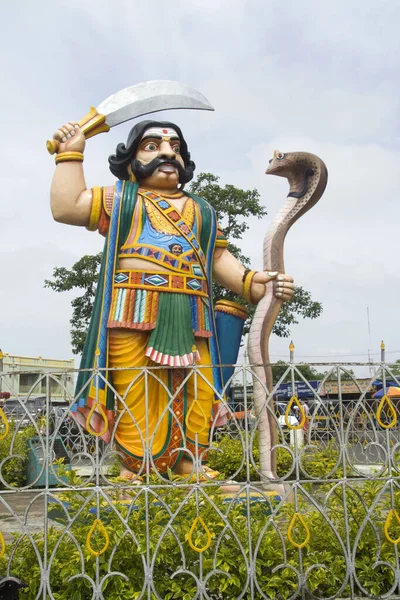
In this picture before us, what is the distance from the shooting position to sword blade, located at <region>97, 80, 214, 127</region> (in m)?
4.84

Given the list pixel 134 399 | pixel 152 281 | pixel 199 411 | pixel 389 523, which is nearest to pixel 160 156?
pixel 152 281

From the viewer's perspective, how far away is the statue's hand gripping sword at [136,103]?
4742mm

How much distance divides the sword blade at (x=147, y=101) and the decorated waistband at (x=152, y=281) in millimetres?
1359

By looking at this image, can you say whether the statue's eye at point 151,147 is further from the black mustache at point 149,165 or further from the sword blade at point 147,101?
the sword blade at point 147,101

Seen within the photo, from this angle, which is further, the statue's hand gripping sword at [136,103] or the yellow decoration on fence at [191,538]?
the statue's hand gripping sword at [136,103]

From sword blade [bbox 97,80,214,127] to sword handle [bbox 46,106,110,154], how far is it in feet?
0.19

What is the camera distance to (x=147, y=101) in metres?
4.92

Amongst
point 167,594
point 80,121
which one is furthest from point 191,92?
point 167,594

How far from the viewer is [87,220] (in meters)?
4.62

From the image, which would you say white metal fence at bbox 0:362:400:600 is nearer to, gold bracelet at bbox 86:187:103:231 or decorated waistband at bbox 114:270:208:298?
decorated waistband at bbox 114:270:208:298

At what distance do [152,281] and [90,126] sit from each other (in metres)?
1.39

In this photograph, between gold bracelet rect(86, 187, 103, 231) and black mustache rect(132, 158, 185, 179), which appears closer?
gold bracelet rect(86, 187, 103, 231)

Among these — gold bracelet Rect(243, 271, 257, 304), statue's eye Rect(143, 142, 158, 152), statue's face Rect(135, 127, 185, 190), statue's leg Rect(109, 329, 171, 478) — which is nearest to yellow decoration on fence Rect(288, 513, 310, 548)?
statue's leg Rect(109, 329, 171, 478)

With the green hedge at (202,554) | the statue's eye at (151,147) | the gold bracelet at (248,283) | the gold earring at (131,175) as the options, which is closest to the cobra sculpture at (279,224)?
the gold bracelet at (248,283)
